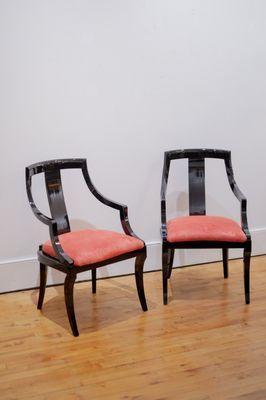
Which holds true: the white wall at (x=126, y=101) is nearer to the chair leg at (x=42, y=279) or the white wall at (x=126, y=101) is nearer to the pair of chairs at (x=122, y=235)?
the pair of chairs at (x=122, y=235)

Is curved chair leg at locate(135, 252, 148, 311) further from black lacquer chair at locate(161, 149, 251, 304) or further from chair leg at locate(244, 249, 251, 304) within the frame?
chair leg at locate(244, 249, 251, 304)

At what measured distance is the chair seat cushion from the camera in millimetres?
3178

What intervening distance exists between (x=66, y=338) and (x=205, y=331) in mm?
791

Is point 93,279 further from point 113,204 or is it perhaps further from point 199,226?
point 199,226

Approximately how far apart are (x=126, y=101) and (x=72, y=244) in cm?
120

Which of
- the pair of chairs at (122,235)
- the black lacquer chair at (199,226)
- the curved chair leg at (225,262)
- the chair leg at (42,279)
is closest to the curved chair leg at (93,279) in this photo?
the pair of chairs at (122,235)

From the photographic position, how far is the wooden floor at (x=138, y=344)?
94.0 inches

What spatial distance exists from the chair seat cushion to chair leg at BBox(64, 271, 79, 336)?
0.70 metres

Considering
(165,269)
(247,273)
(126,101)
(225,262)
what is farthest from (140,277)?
(126,101)

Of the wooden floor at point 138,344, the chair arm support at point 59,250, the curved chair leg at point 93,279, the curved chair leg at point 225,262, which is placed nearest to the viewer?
the wooden floor at point 138,344

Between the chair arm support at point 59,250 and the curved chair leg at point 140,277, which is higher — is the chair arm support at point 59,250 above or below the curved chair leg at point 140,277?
above

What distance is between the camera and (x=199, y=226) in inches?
129

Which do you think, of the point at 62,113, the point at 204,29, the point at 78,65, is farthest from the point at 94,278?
the point at 204,29

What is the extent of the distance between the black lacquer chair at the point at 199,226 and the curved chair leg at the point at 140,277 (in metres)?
0.17
